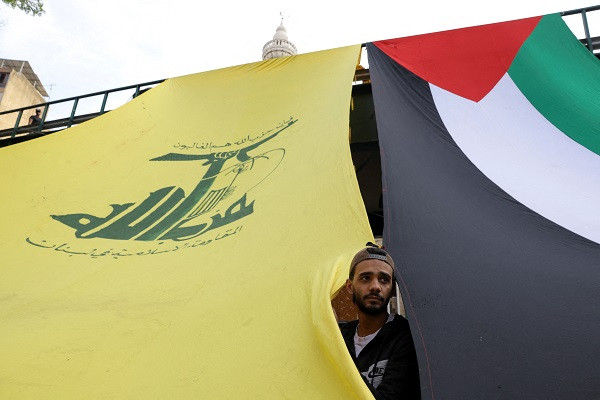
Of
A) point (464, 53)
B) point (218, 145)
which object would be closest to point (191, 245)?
point (218, 145)

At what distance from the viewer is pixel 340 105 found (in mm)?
3646

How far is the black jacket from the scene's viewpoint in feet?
5.40

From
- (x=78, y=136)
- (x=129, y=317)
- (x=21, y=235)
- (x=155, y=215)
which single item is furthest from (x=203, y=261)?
(x=78, y=136)

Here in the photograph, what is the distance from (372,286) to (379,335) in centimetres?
21

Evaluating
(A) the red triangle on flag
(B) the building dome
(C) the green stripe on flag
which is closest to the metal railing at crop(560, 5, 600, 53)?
(C) the green stripe on flag

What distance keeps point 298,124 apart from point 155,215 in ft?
4.33

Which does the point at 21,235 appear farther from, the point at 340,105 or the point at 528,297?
the point at 528,297

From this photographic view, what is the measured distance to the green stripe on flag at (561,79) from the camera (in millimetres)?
3176

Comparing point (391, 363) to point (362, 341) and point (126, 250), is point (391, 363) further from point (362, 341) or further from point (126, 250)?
point (126, 250)

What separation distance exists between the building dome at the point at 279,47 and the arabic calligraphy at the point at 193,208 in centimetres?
1175

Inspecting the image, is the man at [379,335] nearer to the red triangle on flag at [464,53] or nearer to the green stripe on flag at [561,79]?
the green stripe on flag at [561,79]

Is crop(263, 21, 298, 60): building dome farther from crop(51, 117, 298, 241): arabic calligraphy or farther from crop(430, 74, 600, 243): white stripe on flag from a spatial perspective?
crop(430, 74, 600, 243): white stripe on flag

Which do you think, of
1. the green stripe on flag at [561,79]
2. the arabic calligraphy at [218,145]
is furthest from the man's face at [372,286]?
the arabic calligraphy at [218,145]

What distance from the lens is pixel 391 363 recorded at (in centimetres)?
174
